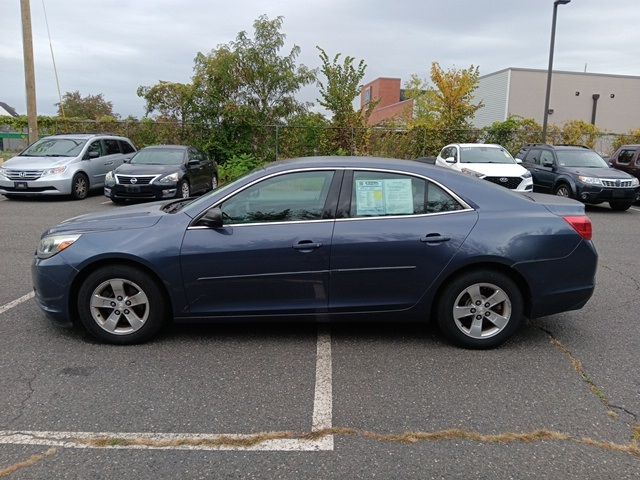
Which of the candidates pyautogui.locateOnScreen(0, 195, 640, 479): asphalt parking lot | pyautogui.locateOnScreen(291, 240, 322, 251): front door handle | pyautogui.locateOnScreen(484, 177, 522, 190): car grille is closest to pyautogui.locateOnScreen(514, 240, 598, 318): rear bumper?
pyautogui.locateOnScreen(0, 195, 640, 479): asphalt parking lot

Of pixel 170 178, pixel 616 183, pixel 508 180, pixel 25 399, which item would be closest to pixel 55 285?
pixel 25 399

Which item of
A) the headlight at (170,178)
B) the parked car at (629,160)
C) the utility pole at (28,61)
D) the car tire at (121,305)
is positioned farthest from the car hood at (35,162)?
the parked car at (629,160)

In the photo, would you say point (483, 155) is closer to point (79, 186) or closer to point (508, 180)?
point (508, 180)

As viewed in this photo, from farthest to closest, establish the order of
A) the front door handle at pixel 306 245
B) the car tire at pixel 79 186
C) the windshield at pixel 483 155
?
the windshield at pixel 483 155, the car tire at pixel 79 186, the front door handle at pixel 306 245

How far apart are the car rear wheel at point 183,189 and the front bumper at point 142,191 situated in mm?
254

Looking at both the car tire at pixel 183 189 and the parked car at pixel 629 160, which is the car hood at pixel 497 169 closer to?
the parked car at pixel 629 160

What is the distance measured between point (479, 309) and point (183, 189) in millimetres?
10641

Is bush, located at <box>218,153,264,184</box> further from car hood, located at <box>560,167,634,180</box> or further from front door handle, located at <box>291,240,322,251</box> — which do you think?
front door handle, located at <box>291,240,322,251</box>

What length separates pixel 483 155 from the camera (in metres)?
15.2

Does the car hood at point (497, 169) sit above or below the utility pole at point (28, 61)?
below

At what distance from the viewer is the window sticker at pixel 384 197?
14.9 ft

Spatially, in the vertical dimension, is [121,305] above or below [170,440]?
above

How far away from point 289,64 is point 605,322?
1731 cm

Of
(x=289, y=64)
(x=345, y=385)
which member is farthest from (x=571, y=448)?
(x=289, y=64)
